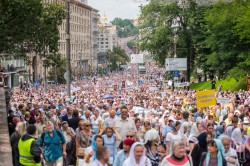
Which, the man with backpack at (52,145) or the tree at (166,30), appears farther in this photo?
the tree at (166,30)

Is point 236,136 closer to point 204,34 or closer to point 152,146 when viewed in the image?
point 152,146

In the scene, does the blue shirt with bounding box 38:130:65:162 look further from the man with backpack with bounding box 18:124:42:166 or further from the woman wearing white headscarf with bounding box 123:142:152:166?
the woman wearing white headscarf with bounding box 123:142:152:166

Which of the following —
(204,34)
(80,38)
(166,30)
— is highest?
(80,38)

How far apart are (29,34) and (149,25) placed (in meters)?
49.7

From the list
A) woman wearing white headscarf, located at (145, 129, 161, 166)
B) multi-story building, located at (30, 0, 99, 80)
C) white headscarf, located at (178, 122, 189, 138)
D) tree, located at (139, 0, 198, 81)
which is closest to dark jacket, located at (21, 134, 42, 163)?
woman wearing white headscarf, located at (145, 129, 161, 166)

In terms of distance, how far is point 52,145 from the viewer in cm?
1283

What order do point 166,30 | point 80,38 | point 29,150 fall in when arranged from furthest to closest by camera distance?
point 80,38 < point 166,30 < point 29,150

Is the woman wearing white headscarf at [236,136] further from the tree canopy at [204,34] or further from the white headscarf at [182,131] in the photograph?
the tree canopy at [204,34]

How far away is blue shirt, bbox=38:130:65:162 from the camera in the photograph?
42.1 feet

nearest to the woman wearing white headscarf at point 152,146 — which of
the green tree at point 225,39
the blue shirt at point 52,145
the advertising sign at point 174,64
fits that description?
the blue shirt at point 52,145

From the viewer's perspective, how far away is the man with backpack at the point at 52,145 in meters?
12.8

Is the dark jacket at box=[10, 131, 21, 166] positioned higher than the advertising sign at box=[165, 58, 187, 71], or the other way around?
the advertising sign at box=[165, 58, 187, 71]

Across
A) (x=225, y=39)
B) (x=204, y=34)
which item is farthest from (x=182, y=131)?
(x=204, y=34)

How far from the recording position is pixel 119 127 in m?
14.4
